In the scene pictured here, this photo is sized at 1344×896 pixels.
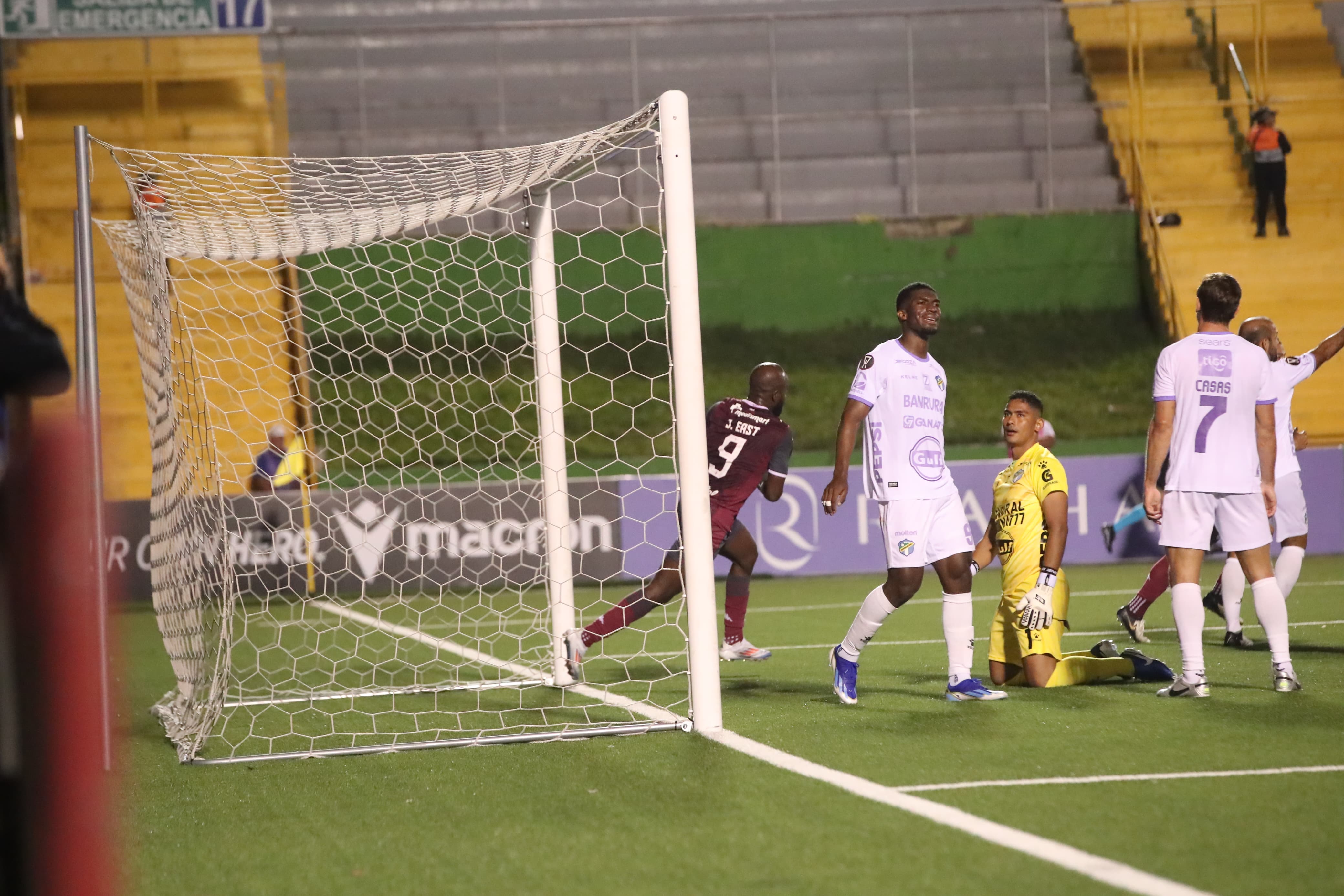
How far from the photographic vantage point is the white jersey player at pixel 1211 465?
6441 mm

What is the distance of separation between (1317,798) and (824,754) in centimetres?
176

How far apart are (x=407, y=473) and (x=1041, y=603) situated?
9196 millimetres

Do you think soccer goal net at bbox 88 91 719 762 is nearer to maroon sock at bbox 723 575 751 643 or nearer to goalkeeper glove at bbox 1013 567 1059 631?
maroon sock at bbox 723 575 751 643

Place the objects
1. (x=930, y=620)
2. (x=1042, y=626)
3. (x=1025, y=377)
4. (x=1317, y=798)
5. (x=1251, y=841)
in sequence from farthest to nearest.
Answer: (x=1025, y=377)
(x=930, y=620)
(x=1042, y=626)
(x=1317, y=798)
(x=1251, y=841)

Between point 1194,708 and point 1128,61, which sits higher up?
point 1128,61

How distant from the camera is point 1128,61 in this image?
20391 mm

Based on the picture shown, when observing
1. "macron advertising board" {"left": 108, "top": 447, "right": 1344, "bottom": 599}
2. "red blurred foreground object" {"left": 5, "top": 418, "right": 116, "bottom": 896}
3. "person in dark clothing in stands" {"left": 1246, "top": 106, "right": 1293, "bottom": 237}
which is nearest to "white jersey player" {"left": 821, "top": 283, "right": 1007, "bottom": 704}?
"red blurred foreground object" {"left": 5, "top": 418, "right": 116, "bottom": 896}

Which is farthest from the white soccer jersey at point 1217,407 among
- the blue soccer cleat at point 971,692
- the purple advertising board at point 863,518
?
the purple advertising board at point 863,518

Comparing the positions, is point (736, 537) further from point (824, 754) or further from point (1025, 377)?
point (1025, 377)

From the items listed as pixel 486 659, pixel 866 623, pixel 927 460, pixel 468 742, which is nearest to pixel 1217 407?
pixel 927 460

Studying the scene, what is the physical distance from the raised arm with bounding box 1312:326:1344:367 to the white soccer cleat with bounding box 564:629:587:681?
13.1ft

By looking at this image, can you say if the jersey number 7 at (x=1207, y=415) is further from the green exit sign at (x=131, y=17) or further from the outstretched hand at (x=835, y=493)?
the green exit sign at (x=131, y=17)

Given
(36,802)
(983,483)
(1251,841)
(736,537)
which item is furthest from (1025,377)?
(36,802)

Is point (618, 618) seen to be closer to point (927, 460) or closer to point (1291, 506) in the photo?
point (927, 460)
